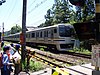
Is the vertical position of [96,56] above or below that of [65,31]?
below

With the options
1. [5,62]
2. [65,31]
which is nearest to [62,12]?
[65,31]

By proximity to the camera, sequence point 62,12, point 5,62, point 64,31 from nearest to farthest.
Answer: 1. point 5,62
2. point 64,31
3. point 62,12

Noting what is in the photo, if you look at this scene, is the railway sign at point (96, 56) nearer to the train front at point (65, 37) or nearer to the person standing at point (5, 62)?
the person standing at point (5, 62)

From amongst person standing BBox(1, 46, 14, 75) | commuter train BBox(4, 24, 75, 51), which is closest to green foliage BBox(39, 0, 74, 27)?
commuter train BBox(4, 24, 75, 51)

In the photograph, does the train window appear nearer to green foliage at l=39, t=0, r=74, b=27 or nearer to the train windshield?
the train windshield

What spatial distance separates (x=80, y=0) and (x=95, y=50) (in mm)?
1007

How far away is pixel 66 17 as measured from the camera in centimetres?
6469

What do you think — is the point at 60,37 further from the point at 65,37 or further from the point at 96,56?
the point at 96,56

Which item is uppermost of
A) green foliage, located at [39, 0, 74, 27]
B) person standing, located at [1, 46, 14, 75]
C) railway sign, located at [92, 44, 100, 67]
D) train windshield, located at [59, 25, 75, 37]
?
green foliage, located at [39, 0, 74, 27]

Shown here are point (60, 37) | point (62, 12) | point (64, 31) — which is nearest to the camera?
point (60, 37)

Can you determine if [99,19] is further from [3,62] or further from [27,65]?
[27,65]

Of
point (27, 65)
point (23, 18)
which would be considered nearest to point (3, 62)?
point (27, 65)

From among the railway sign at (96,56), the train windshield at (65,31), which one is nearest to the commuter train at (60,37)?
the train windshield at (65,31)

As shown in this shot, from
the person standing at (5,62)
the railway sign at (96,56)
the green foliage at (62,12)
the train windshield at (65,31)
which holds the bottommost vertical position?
the person standing at (5,62)
